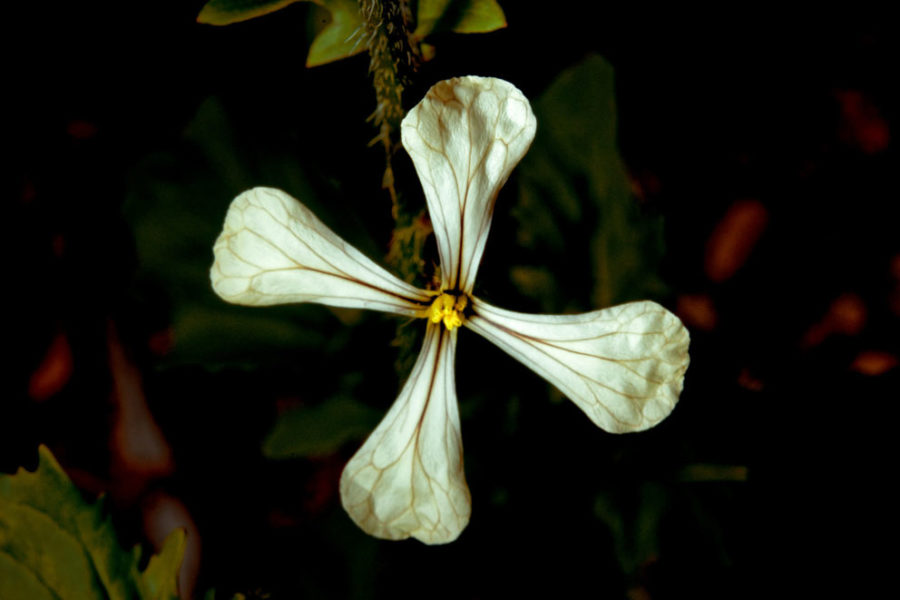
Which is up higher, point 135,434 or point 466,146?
point 466,146

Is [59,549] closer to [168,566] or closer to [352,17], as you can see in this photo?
[168,566]

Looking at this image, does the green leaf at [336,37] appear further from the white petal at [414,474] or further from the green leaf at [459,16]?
the white petal at [414,474]

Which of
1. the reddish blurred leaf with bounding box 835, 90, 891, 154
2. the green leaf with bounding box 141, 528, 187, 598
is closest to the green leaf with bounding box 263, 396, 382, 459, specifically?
the green leaf with bounding box 141, 528, 187, 598

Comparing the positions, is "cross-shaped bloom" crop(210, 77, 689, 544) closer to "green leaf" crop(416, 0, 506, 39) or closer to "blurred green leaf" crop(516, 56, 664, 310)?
"green leaf" crop(416, 0, 506, 39)

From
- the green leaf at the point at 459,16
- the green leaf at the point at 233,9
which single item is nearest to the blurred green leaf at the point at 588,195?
the green leaf at the point at 459,16

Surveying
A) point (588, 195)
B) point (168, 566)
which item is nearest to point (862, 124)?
point (588, 195)

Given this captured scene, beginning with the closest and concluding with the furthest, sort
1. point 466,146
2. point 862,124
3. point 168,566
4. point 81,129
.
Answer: point 466,146 → point 168,566 → point 81,129 → point 862,124

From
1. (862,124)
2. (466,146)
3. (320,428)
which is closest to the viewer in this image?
(466,146)
